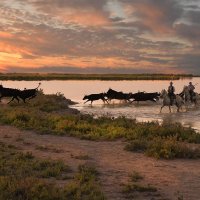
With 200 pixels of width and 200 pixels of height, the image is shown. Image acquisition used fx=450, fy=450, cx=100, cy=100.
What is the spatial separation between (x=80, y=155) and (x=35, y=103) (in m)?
19.1

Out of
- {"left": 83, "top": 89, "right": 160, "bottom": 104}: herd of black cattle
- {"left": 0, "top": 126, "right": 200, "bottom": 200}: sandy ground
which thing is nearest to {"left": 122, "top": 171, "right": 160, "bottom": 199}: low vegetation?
{"left": 0, "top": 126, "right": 200, "bottom": 200}: sandy ground

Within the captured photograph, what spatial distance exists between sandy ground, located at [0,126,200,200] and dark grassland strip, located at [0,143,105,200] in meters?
0.45

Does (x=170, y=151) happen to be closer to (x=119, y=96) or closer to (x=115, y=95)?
(x=115, y=95)

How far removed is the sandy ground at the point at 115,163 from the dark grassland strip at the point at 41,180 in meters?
0.45

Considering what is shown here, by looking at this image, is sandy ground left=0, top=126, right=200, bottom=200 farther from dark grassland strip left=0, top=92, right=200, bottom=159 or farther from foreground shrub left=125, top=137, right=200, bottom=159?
dark grassland strip left=0, top=92, right=200, bottom=159

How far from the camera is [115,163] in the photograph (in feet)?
44.0

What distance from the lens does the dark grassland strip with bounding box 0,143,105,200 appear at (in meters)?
9.37

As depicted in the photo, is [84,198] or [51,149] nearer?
[84,198]

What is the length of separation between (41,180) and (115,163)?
343 centimetres

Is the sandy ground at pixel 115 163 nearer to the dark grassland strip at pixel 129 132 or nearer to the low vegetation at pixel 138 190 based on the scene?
the low vegetation at pixel 138 190

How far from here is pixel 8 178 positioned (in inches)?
410

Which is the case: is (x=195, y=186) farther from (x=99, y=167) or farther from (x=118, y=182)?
(x=99, y=167)

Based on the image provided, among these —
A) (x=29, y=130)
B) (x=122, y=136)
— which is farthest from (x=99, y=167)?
(x=29, y=130)

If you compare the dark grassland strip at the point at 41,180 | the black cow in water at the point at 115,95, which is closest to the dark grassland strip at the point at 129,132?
the dark grassland strip at the point at 41,180
